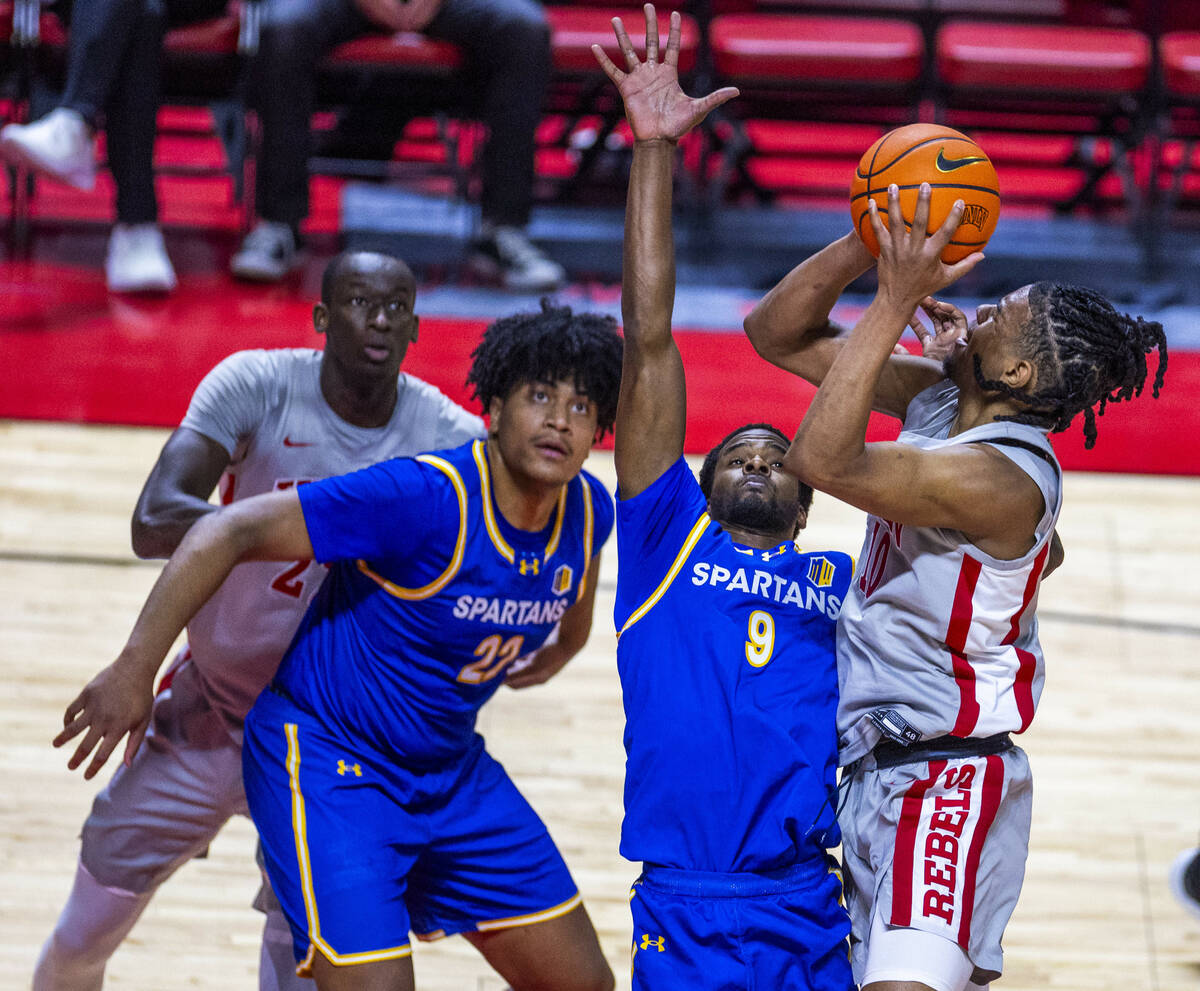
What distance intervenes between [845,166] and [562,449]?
22.3 ft

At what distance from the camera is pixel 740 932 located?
237 centimetres

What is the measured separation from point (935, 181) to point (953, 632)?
66cm

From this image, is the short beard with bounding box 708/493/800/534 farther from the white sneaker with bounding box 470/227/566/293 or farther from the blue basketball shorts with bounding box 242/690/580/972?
the white sneaker with bounding box 470/227/566/293

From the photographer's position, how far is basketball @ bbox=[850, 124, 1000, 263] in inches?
92.0

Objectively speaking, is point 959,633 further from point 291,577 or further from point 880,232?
point 291,577

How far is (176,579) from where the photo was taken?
2592 millimetres

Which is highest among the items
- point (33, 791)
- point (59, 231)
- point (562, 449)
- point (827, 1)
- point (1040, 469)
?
point (827, 1)

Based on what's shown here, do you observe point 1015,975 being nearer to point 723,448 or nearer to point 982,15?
point 723,448

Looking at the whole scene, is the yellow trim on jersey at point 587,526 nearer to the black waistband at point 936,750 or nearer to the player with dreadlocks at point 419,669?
the player with dreadlocks at point 419,669

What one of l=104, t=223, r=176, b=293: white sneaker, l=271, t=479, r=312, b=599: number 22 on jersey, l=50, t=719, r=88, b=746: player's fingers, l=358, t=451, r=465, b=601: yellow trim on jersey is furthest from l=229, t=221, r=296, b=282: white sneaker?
l=50, t=719, r=88, b=746: player's fingers

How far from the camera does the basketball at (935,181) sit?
2336 millimetres

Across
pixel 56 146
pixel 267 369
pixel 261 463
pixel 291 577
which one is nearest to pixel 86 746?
pixel 291 577

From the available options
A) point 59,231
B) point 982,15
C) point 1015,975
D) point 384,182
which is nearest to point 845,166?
point 982,15

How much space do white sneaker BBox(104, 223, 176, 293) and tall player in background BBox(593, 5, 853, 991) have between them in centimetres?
474
